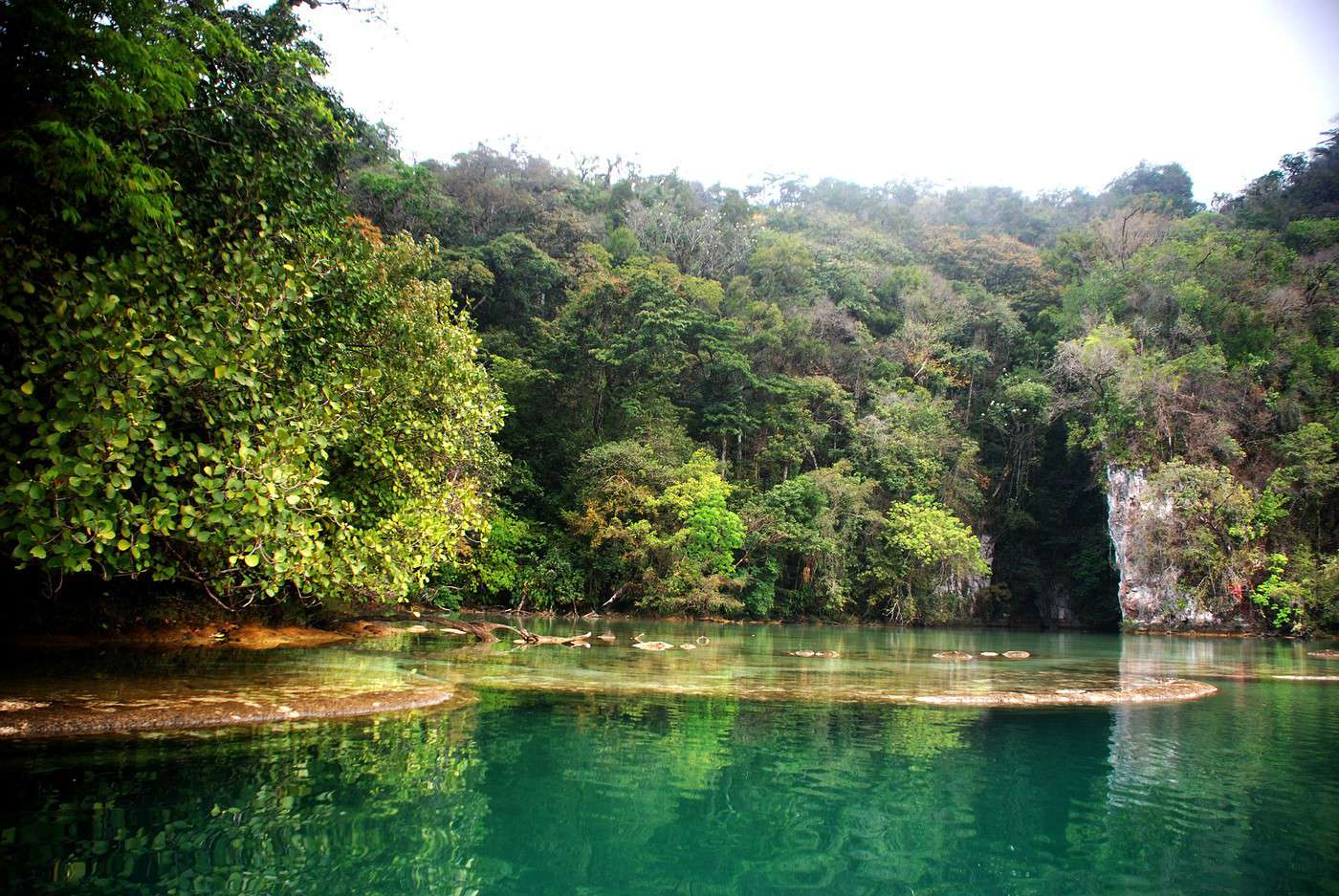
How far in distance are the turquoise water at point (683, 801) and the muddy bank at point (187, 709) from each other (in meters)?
0.40

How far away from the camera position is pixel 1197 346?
3503 cm

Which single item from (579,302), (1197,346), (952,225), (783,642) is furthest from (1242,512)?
(952,225)

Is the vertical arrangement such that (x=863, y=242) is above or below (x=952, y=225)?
below

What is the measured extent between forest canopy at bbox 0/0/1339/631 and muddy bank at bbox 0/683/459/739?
51.3 inches

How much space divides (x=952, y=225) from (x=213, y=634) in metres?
62.7

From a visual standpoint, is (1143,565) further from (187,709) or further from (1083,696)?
(187,709)

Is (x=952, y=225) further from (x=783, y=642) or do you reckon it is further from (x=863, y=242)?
(x=783, y=642)

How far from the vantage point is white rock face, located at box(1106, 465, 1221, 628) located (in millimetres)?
32031

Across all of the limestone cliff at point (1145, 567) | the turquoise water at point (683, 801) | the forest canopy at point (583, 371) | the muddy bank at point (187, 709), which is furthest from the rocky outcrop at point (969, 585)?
the muddy bank at point (187, 709)

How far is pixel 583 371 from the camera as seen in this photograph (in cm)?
3403

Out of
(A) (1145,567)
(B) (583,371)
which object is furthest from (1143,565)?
(B) (583,371)

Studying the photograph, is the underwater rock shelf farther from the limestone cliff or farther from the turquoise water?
the limestone cliff

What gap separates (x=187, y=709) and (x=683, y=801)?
5292 millimetres

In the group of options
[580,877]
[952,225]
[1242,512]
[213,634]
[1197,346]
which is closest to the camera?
[580,877]
